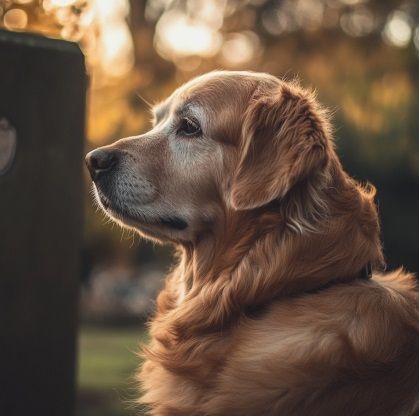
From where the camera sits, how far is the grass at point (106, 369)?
555 centimetres

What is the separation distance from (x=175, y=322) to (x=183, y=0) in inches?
644

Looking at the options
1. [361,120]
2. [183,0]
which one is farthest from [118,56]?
[361,120]

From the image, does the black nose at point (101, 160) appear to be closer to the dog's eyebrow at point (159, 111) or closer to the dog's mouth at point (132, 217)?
the dog's mouth at point (132, 217)

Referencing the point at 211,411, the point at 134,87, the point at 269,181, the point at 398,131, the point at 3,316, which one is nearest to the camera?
the point at 211,411

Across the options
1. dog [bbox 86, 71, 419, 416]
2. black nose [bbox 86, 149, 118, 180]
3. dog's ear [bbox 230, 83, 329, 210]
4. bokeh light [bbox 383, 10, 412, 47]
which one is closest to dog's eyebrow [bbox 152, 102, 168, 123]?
dog [bbox 86, 71, 419, 416]

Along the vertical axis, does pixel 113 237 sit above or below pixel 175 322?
below

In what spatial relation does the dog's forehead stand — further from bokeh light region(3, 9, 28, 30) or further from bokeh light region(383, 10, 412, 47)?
bokeh light region(383, 10, 412, 47)

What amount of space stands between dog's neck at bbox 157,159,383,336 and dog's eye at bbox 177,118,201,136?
19.7 inches

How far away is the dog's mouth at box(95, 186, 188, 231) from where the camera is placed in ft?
11.3

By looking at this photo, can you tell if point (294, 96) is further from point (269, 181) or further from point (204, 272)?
point (204, 272)

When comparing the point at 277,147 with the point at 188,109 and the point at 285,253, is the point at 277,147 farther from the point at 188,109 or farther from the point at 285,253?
the point at 188,109

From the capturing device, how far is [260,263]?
304cm

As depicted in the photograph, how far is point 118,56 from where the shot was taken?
15.5 meters

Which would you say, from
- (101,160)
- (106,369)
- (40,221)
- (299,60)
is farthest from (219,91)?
(299,60)
